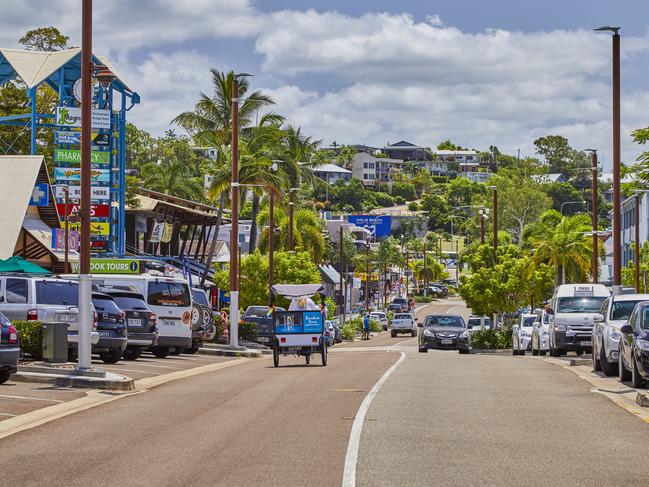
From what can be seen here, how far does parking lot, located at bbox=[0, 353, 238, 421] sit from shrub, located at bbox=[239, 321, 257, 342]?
1448 cm

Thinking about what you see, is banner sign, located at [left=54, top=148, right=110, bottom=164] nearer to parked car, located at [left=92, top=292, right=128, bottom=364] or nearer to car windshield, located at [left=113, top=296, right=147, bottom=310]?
car windshield, located at [left=113, top=296, right=147, bottom=310]

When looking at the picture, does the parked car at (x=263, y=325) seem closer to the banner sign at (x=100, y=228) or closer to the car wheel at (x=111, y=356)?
the banner sign at (x=100, y=228)

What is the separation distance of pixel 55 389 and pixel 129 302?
9.35m

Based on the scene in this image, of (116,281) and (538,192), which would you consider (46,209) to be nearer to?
(116,281)

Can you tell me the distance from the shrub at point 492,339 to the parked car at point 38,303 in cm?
3234

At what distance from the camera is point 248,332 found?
47062mm

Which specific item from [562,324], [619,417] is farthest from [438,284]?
[619,417]

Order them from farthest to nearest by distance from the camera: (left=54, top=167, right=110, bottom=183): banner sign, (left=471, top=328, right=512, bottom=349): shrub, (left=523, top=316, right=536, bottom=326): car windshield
Result: (left=471, top=328, right=512, bottom=349): shrub → (left=54, top=167, right=110, bottom=183): banner sign → (left=523, top=316, right=536, bottom=326): car windshield

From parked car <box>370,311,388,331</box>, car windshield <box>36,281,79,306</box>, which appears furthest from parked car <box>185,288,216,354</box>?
parked car <box>370,311,388,331</box>

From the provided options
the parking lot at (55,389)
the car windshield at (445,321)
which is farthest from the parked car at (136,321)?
the car windshield at (445,321)

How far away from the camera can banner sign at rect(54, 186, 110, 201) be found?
5128 centimetres

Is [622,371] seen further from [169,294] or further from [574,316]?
[169,294]

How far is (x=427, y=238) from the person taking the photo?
198 metres

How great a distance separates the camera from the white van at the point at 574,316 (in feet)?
119
